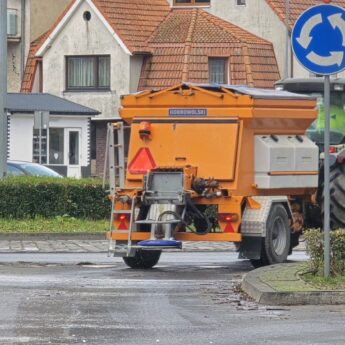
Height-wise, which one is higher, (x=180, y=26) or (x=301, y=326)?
(x=180, y=26)

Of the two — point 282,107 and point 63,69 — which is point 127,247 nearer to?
point 282,107

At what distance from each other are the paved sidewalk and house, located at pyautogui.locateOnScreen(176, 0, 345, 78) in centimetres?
3328

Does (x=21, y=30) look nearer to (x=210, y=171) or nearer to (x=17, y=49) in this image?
(x=17, y=49)

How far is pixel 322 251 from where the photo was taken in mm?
15719

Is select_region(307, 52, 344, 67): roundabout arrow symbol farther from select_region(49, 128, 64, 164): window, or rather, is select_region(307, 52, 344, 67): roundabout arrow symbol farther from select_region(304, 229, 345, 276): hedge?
select_region(49, 128, 64, 164): window

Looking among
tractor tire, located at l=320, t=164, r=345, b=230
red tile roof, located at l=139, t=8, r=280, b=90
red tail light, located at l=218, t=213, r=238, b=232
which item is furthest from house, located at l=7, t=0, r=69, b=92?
tractor tire, located at l=320, t=164, r=345, b=230

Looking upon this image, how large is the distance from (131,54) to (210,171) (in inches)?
1587

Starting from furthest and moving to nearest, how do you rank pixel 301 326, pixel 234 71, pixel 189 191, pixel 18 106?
pixel 234 71 < pixel 18 106 < pixel 189 191 < pixel 301 326

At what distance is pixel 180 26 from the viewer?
61.9 m

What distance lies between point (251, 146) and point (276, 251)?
57.7 inches

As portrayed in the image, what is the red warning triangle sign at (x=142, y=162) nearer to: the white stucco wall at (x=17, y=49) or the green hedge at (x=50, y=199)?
the green hedge at (x=50, y=199)

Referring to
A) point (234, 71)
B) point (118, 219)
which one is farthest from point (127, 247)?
point (234, 71)

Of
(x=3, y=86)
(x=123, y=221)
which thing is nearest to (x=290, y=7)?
(x=3, y=86)

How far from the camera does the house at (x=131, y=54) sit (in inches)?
2355
